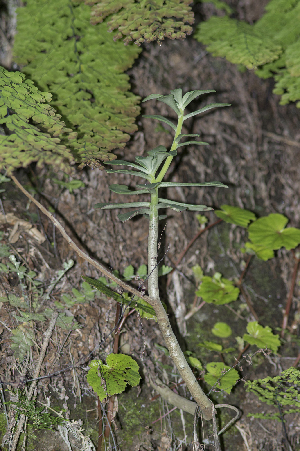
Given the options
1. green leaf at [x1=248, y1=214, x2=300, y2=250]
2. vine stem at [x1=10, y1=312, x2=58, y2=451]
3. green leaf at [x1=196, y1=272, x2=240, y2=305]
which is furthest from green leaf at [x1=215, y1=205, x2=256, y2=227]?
vine stem at [x1=10, y1=312, x2=58, y2=451]

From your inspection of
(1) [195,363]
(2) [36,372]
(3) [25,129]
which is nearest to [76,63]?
(3) [25,129]

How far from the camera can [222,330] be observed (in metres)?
2.12

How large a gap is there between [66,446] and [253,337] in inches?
45.7

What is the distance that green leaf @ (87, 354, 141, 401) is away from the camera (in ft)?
4.62

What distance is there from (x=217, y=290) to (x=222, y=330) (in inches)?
9.9

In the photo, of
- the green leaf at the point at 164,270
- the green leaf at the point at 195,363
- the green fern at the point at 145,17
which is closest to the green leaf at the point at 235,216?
the green leaf at the point at 164,270

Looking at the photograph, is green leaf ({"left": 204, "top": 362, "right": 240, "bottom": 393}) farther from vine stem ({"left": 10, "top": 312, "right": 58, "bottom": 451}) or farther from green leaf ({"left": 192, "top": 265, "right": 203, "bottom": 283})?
vine stem ({"left": 10, "top": 312, "right": 58, "bottom": 451})

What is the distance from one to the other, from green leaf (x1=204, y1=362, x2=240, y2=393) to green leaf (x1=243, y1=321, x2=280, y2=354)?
0.87ft

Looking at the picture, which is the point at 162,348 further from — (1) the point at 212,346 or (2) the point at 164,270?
(2) the point at 164,270

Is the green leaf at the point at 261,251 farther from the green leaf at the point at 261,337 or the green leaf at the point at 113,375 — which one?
the green leaf at the point at 113,375

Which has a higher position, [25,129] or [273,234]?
[25,129]

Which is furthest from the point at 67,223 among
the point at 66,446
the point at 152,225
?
the point at 66,446

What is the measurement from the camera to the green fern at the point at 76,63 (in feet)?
5.88

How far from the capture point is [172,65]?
2996 mm
